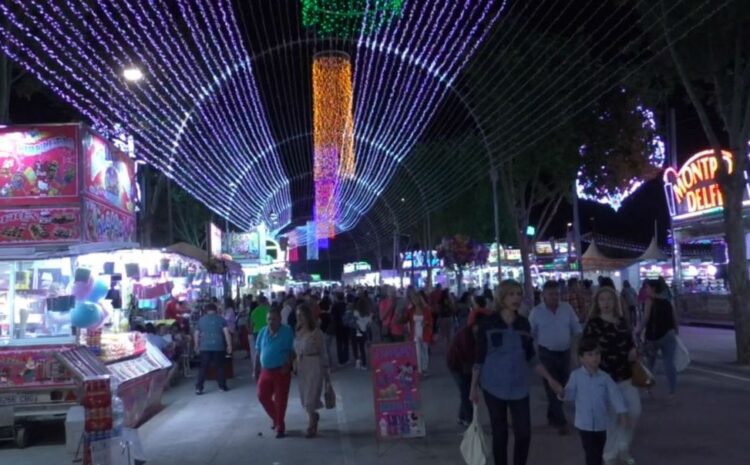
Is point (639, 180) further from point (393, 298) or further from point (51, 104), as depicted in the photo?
point (51, 104)

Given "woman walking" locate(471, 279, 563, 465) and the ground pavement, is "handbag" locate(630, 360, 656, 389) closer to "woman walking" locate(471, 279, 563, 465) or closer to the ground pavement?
"woman walking" locate(471, 279, 563, 465)

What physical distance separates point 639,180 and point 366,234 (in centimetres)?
7174

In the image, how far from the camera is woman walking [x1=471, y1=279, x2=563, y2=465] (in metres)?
6.39

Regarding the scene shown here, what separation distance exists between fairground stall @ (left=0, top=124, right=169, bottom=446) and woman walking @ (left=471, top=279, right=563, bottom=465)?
551 centimetres

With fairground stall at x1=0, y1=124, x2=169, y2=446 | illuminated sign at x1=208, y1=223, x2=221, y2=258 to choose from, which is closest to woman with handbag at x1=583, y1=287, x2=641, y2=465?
fairground stall at x1=0, y1=124, x2=169, y2=446

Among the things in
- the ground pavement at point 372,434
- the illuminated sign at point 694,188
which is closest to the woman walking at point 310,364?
the ground pavement at point 372,434

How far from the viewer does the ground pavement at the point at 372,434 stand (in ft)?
26.6

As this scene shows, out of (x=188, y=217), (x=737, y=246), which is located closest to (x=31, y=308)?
(x=737, y=246)

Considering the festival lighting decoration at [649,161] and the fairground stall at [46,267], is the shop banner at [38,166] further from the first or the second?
the festival lighting decoration at [649,161]

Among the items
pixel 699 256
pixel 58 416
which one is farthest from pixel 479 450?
pixel 699 256

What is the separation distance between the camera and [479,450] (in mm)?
6699

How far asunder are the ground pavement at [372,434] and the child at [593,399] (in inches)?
75.0

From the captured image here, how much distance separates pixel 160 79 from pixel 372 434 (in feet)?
50.2

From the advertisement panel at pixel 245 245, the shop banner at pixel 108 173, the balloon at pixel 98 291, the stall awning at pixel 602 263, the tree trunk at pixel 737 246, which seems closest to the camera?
the balloon at pixel 98 291
